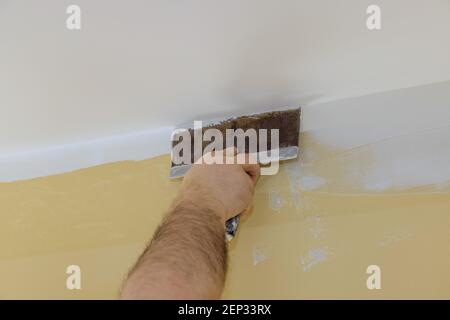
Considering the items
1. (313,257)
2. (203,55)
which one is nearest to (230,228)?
(313,257)

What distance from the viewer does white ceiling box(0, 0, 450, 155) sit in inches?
50.4

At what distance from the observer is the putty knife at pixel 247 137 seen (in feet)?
4.49

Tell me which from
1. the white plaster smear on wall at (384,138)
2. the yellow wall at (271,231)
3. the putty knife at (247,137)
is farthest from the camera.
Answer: the putty knife at (247,137)

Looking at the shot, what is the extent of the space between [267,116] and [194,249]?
0.57m

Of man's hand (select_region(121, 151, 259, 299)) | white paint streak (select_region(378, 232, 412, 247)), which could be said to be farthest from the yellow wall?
man's hand (select_region(121, 151, 259, 299))

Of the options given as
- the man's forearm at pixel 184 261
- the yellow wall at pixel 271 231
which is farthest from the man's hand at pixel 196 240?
the yellow wall at pixel 271 231

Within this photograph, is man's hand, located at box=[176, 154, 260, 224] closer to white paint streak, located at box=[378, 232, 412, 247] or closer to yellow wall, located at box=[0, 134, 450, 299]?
yellow wall, located at box=[0, 134, 450, 299]

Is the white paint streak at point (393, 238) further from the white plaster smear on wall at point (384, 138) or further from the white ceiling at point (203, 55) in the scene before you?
the white ceiling at point (203, 55)

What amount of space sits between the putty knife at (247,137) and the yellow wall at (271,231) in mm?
42

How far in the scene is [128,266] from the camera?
4.36ft

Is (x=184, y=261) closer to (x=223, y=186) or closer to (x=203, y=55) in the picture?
(x=223, y=186)

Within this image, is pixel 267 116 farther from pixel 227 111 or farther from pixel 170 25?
pixel 170 25

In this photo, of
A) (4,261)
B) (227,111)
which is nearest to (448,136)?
(227,111)

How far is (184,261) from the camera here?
949mm
